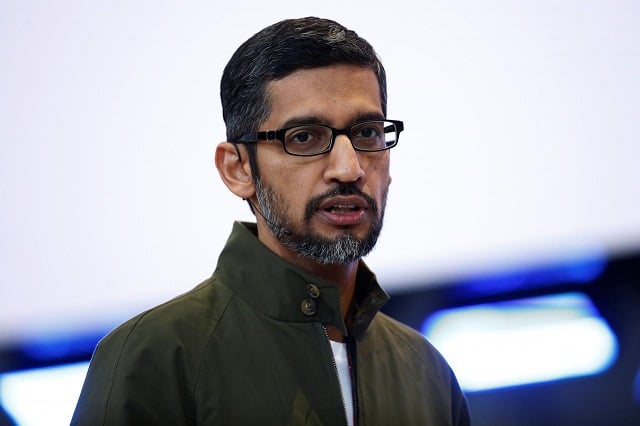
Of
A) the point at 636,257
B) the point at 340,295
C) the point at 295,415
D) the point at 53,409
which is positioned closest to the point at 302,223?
the point at 340,295

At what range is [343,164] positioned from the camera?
4.98 ft

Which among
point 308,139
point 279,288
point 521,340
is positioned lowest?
point 521,340

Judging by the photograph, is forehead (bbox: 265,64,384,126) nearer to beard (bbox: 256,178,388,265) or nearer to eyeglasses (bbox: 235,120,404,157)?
eyeglasses (bbox: 235,120,404,157)

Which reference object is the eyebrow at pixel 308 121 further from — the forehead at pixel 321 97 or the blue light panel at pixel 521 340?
the blue light panel at pixel 521 340

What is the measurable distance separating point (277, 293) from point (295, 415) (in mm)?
238

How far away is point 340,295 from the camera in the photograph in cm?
166

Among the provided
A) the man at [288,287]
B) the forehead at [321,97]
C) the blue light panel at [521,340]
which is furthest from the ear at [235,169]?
the blue light panel at [521,340]

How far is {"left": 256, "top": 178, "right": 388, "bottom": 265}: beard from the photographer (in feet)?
5.05

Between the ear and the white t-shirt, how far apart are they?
0.36 m

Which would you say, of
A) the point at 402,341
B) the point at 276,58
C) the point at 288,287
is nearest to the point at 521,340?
the point at 402,341

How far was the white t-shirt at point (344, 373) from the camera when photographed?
1.55m

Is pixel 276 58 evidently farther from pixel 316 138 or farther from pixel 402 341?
pixel 402 341

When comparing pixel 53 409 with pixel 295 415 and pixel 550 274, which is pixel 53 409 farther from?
pixel 550 274

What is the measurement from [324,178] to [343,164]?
0.05 m
